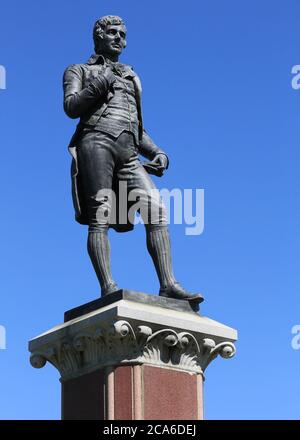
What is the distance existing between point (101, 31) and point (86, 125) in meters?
1.38

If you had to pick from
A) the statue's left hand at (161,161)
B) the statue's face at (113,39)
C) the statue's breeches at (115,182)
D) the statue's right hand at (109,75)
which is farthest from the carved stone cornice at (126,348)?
the statue's face at (113,39)

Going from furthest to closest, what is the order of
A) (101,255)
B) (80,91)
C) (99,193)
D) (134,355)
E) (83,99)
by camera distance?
(80,91) < (83,99) < (99,193) < (101,255) < (134,355)

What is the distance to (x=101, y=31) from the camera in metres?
20.1

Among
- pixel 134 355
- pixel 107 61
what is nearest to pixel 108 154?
pixel 107 61

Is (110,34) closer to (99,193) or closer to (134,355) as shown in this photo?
(99,193)

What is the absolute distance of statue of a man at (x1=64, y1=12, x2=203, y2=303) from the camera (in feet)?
62.8

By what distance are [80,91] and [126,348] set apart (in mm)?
3637

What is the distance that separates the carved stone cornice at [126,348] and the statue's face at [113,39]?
403 cm

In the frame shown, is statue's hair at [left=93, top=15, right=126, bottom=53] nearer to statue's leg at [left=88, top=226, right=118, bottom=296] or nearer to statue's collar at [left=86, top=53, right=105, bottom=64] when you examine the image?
statue's collar at [left=86, top=53, right=105, bottom=64]

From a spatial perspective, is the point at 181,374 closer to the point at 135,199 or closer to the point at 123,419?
the point at 123,419

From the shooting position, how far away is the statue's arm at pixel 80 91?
64.0ft

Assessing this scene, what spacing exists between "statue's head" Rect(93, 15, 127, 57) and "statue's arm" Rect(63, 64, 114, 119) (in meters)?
0.47

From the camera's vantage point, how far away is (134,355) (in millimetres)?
18234

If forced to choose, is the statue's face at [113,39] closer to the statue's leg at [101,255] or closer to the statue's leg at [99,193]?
the statue's leg at [99,193]
